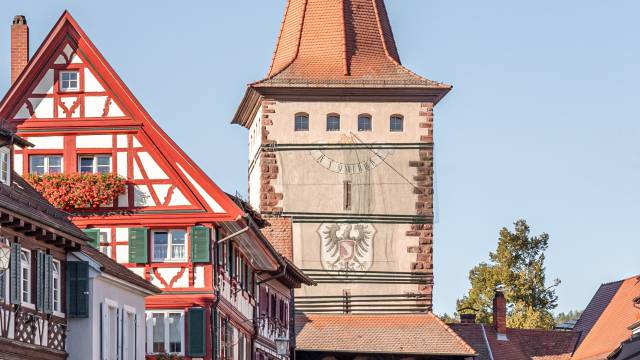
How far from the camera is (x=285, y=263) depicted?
211ft

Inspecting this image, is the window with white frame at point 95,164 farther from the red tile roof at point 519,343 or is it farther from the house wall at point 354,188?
the red tile roof at point 519,343

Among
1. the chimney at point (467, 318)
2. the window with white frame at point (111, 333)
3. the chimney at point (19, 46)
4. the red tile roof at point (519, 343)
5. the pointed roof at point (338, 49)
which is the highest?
the pointed roof at point (338, 49)

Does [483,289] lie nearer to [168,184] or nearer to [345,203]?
[345,203]

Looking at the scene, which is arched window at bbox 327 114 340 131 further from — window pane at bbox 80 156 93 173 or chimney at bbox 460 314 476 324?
window pane at bbox 80 156 93 173

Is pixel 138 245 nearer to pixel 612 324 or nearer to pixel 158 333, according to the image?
pixel 158 333

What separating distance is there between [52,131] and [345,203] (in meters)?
31.9

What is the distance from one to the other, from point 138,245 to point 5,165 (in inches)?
493

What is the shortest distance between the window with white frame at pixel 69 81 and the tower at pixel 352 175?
29.4 metres

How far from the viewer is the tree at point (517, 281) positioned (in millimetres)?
101562

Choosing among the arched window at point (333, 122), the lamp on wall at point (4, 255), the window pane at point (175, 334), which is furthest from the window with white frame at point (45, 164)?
the arched window at point (333, 122)

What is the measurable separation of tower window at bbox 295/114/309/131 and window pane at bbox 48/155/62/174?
32205 millimetres

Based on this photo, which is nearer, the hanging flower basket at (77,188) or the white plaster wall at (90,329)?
the white plaster wall at (90,329)

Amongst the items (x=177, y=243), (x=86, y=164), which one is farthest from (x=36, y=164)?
(x=177, y=243)

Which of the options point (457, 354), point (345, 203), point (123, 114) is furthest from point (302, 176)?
point (123, 114)
